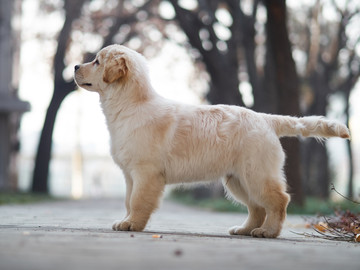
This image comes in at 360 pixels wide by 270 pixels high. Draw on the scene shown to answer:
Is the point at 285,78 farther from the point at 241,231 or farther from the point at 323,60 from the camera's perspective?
the point at 323,60

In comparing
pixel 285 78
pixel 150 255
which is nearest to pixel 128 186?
pixel 150 255

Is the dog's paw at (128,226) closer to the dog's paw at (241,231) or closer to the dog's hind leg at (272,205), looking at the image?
the dog's paw at (241,231)

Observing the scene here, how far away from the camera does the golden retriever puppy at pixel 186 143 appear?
6.56 meters

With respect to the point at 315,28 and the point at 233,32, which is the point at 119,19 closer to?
the point at 233,32

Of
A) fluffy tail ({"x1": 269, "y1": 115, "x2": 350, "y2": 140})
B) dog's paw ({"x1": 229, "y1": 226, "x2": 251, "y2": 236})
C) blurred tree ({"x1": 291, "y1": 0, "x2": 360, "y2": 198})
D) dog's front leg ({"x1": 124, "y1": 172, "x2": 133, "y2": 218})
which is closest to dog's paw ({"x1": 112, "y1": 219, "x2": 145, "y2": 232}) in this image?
dog's front leg ({"x1": 124, "y1": 172, "x2": 133, "y2": 218})

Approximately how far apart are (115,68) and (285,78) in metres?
8.38

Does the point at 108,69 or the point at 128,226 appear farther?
the point at 108,69

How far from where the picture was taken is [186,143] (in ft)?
22.3

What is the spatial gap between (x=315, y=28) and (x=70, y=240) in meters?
20.7

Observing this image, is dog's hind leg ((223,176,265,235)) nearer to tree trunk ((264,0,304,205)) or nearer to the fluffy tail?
the fluffy tail

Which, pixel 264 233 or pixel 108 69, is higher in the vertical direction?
pixel 108 69

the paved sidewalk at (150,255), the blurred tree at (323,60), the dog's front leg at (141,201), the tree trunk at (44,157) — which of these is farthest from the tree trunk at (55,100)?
the paved sidewalk at (150,255)

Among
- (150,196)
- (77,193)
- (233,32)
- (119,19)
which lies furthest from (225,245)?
(77,193)

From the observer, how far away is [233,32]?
19453 mm
